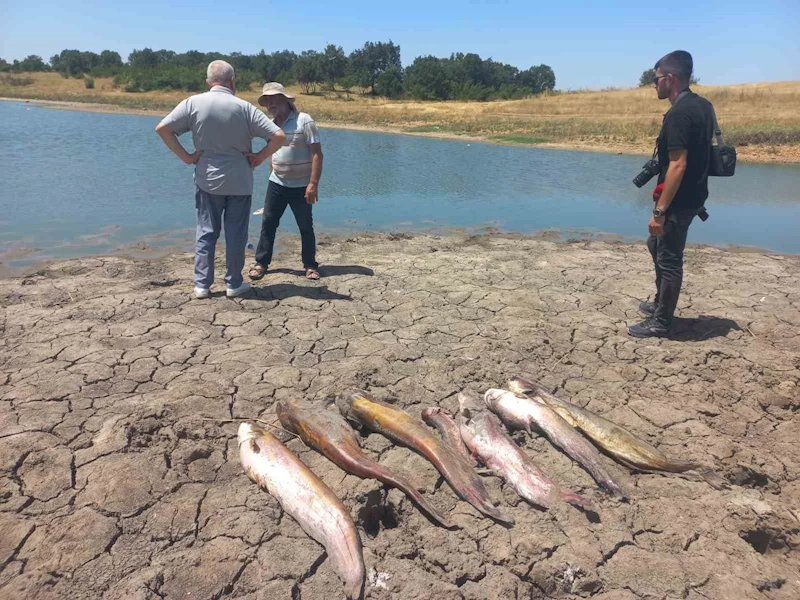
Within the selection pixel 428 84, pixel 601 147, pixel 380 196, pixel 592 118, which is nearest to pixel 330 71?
pixel 428 84

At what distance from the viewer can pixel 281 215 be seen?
20.9 ft

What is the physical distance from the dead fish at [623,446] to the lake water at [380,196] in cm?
629

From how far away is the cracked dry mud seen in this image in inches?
104

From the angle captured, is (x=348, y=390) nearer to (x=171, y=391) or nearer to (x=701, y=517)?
(x=171, y=391)

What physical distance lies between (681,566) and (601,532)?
1.24ft

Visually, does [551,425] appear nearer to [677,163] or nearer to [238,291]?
[677,163]

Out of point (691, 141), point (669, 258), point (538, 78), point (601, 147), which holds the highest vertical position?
point (538, 78)

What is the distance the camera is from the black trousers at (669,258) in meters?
4.75

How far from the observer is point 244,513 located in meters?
2.94

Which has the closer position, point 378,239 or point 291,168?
point 291,168

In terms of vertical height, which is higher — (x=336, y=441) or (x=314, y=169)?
(x=314, y=169)

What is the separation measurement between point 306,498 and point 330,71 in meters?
64.8

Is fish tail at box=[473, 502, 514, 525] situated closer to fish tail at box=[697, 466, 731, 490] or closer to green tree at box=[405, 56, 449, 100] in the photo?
fish tail at box=[697, 466, 731, 490]

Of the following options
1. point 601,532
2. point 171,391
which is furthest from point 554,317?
point 171,391
